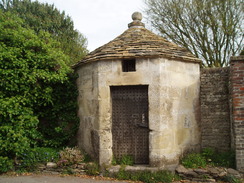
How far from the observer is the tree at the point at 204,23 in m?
11.8

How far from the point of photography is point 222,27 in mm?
11820

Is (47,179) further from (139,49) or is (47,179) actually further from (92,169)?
(139,49)

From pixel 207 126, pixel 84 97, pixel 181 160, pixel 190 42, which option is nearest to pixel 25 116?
pixel 84 97

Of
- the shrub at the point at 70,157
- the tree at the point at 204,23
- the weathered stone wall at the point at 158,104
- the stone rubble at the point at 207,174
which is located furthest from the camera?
the tree at the point at 204,23

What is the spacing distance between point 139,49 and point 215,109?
3052 millimetres

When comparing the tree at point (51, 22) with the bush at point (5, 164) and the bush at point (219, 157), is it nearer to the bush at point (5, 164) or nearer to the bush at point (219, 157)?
the bush at point (5, 164)

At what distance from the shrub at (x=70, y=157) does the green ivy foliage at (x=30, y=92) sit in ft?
2.78

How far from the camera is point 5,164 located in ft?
19.8

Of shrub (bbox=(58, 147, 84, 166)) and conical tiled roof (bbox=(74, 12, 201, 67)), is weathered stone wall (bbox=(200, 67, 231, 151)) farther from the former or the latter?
shrub (bbox=(58, 147, 84, 166))

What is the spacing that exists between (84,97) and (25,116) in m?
1.91

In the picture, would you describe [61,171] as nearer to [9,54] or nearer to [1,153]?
[1,153]

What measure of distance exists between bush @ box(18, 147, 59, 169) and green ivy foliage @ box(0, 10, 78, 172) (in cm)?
24

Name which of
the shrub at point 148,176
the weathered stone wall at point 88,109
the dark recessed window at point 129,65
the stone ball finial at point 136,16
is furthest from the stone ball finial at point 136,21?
the shrub at point 148,176

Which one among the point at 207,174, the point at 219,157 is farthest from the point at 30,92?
the point at 219,157
